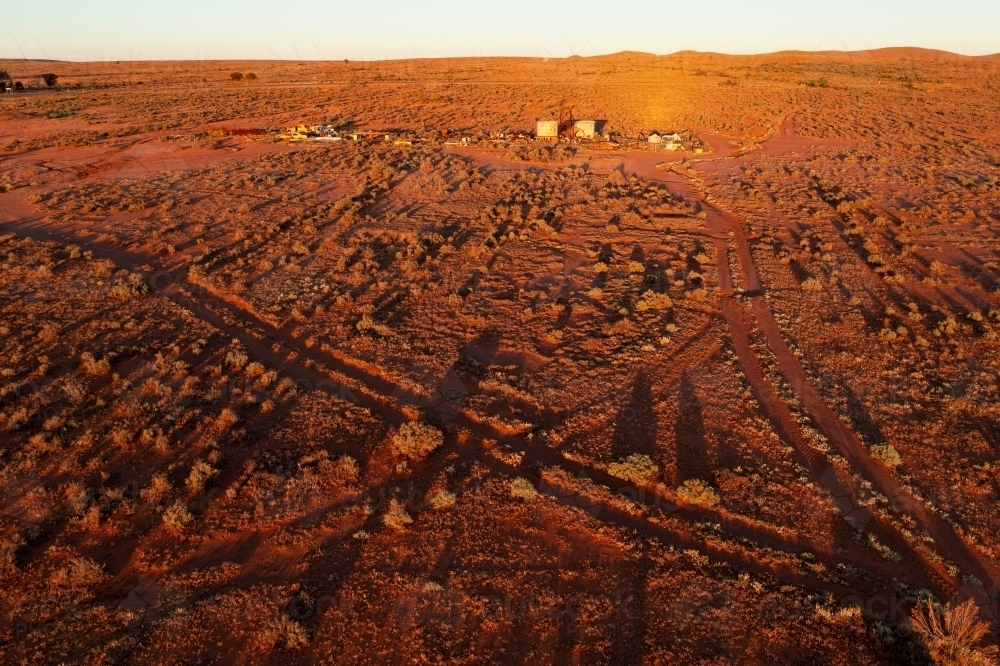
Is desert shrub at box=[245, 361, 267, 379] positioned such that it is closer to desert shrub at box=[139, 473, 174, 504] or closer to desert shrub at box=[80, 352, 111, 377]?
desert shrub at box=[80, 352, 111, 377]

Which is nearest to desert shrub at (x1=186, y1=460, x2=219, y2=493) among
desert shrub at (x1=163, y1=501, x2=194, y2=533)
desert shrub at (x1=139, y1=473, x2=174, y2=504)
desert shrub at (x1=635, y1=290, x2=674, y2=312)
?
desert shrub at (x1=139, y1=473, x2=174, y2=504)

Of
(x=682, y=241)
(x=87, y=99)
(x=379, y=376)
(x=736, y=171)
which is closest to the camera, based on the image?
(x=379, y=376)

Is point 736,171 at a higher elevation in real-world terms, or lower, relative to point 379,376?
higher

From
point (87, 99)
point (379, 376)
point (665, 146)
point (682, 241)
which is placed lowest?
point (379, 376)

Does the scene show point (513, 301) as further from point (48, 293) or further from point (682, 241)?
point (48, 293)

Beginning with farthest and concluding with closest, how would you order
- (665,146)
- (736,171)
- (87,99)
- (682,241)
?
(87,99)
(665,146)
(736,171)
(682,241)

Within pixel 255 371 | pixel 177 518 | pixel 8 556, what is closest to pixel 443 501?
pixel 177 518

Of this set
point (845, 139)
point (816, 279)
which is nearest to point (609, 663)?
point (816, 279)

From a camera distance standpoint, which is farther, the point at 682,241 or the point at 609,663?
the point at 682,241
